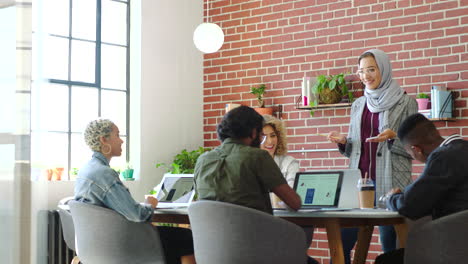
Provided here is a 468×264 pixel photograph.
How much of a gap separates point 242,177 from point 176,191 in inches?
47.9

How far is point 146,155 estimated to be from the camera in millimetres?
6695

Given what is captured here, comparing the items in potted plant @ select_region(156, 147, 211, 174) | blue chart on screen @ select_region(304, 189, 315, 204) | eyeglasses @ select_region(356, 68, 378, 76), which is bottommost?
blue chart on screen @ select_region(304, 189, 315, 204)

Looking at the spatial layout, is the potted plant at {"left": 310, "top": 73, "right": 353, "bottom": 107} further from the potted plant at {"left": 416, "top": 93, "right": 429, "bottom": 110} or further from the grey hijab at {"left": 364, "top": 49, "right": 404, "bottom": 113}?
the grey hijab at {"left": 364, "top": 49, "right": 404, "bottom": 113}

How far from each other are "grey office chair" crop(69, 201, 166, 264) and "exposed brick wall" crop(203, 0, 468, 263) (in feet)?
9.81

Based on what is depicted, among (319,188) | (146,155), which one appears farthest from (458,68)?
(146,155)

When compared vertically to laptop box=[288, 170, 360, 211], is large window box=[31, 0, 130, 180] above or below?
above

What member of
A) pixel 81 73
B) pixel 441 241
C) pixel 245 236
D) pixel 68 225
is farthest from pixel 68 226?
pixel 441 241

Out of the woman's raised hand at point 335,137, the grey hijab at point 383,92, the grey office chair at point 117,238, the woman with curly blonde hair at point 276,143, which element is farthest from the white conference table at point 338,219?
the woman with curly blonde hair at point 276,143

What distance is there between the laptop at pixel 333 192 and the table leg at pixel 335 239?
30 centimetres

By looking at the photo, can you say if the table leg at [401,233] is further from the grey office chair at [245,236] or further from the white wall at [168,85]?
the white wall at [168,85]

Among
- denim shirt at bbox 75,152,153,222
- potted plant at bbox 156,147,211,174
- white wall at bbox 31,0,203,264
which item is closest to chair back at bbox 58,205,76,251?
denim shirt at bbox 75,152,153,222

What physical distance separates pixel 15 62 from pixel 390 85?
9.32 ft

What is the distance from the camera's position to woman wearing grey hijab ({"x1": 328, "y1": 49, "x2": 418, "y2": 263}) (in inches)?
158

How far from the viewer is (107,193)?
3438mm
